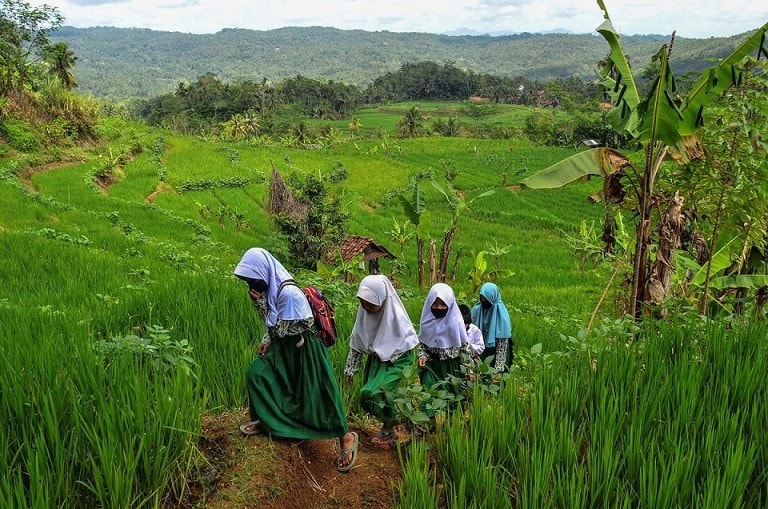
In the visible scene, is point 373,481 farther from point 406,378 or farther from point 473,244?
point 473,244

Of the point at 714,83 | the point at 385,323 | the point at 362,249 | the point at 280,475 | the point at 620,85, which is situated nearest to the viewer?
the point at 280,475

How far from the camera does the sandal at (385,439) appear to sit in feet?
11.5

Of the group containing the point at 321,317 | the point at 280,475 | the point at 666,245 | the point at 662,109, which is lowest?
the point at 280,475

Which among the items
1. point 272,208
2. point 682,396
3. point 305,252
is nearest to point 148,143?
point 272,208

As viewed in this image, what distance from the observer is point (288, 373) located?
10.8 feet

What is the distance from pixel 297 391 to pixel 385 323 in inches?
26.1

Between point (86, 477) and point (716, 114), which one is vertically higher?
point (716, 114)

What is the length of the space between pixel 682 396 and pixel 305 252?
10.7 meters

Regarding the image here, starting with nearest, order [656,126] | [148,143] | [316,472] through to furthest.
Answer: [316,472] → [656,126] → [148,143]

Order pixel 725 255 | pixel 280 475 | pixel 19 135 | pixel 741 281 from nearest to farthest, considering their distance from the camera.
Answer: pixel 280 475
pixel 741 281
pixel 725 255
pixel 19 135

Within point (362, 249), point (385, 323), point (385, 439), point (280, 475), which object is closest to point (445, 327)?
point (385, 323)

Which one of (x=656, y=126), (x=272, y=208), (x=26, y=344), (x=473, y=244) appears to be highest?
(x=656, y=126)

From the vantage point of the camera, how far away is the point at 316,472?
3.17m

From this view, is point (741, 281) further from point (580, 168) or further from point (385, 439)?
point (385, 439)
